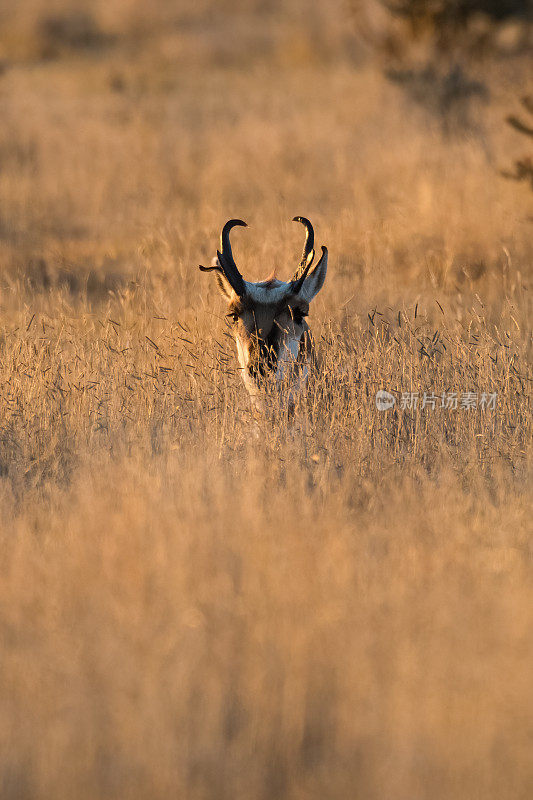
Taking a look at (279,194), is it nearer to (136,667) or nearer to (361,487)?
(361,487)

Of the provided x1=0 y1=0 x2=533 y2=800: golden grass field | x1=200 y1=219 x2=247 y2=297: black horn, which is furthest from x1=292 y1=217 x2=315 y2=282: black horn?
x1=0 y1=0 x2=533 y2=800: golden grass field

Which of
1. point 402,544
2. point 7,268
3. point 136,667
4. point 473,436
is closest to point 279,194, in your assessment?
point 7,268

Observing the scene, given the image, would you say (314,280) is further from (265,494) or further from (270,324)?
(265,494)

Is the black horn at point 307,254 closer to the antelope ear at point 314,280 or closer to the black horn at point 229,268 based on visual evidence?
the antelope ear at point 314,280

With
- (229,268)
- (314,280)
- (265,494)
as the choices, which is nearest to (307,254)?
(314,280)

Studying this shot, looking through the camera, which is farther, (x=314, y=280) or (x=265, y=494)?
(x=314, y=280)

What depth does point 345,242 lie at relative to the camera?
36.6 feet

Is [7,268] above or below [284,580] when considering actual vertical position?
above

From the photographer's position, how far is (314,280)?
6.82m

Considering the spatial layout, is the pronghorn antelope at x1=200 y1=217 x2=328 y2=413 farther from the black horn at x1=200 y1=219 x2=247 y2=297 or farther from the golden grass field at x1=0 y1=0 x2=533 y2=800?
the golden grass field at x1=0 y1=0 x2=533 y2=800

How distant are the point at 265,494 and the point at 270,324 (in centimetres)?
162

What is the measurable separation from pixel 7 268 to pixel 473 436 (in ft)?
23.3

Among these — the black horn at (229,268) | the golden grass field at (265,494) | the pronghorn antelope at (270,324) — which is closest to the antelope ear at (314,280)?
the pronghorn antelope at (270,324)

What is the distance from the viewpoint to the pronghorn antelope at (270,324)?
632cm
